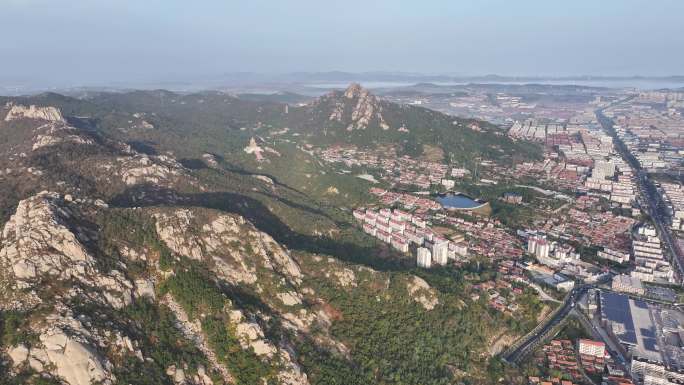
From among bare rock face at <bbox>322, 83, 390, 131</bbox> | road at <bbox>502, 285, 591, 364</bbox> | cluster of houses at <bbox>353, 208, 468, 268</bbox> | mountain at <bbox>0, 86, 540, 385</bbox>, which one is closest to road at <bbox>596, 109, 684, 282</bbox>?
road at <bbox>502, 285, 591, 364</bbox>

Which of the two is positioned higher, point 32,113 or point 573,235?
point 32,113

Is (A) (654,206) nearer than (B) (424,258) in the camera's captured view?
No

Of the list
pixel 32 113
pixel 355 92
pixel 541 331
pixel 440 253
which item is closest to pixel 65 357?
pixel 541 331

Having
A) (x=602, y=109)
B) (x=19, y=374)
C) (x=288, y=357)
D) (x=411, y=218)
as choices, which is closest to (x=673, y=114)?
(x=602, y=109)

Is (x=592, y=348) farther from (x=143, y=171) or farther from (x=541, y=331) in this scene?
(x=143, y=171)

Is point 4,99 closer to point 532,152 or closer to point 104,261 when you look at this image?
point 104,261

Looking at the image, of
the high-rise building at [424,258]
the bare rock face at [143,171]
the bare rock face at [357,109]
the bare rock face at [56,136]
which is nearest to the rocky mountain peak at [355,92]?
the bare rock face at [357,109]

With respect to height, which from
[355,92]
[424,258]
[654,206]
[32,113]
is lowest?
[424,258]
